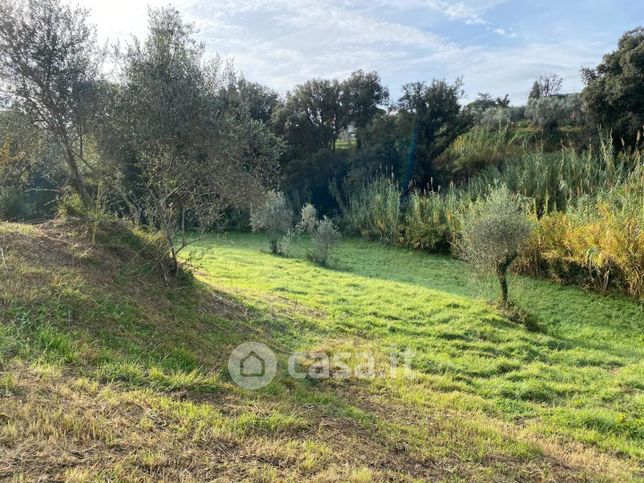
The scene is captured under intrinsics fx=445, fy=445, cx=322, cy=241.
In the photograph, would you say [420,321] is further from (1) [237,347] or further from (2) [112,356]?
(2) [112,356]

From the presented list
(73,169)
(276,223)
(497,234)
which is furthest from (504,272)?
(276,223)

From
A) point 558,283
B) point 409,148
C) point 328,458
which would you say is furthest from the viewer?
point 409,148

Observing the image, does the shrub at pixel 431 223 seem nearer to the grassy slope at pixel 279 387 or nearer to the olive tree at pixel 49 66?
the grassy slope at pixel 279 387

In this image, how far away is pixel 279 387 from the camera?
434cm

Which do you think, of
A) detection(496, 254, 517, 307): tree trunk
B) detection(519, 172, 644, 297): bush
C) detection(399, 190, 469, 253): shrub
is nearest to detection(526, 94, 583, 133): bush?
detection(399, 190, 469, 253): shrub

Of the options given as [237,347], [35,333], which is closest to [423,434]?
[237,347]

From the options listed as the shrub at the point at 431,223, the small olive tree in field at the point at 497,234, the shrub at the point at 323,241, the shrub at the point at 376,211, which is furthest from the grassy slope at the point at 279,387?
the shrub at the point at 376,211

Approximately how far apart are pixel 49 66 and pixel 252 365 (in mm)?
4980

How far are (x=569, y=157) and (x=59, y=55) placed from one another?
15.8 meters

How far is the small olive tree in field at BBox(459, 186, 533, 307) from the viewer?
802 centimetres

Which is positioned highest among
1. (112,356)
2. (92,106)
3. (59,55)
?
(59,55)

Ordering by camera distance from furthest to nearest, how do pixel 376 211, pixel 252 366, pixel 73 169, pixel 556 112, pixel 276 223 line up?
1. pixel 556 112
2. pixel 376 211
3. pixel 276 223
4. pixel 73 169
5. pixel 252 366

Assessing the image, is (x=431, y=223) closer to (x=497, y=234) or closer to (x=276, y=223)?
(x=276, y=223)

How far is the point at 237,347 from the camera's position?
213 inches
